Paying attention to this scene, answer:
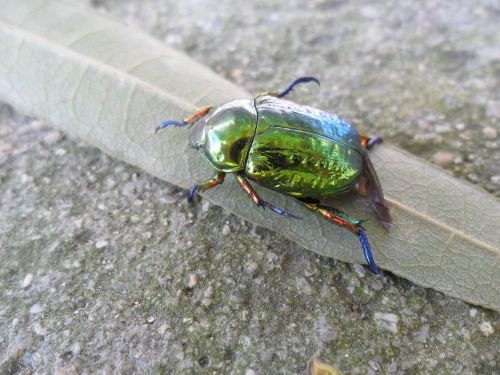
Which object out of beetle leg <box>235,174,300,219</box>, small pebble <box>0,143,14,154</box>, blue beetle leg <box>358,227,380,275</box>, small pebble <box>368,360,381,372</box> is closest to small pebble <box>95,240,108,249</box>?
beetle leg <box>235,174,300,219</box>

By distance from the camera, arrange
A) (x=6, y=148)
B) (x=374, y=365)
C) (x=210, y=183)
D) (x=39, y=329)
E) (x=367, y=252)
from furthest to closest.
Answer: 1. (x=6, y=148)
2. (x=210, y=183)
3. (x=367, y=252)
4. (x=39, y=329)
5. (x=374, y=365)

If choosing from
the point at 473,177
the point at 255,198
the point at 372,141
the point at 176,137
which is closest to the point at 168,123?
the point at 176,137

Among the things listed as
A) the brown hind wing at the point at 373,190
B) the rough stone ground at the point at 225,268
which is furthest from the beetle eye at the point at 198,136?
the brown hind wing at the point at 373,190

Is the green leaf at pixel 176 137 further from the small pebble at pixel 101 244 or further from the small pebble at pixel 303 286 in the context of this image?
the small pebble at pixel 101 244

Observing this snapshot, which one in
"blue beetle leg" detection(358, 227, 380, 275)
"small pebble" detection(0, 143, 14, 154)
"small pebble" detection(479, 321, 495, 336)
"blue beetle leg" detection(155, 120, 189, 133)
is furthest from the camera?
"small pebble" detection(0, 143, 14, 154)

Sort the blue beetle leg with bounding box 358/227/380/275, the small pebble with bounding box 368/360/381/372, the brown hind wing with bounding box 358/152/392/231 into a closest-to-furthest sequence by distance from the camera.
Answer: the small pebble with bounding box 368/360/381/372
the blue beetle leg with bounding box 358/227/380/275
the brown hind wing with bounding box 358/152/392/231

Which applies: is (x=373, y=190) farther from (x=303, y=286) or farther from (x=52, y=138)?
(x=52, y=138)

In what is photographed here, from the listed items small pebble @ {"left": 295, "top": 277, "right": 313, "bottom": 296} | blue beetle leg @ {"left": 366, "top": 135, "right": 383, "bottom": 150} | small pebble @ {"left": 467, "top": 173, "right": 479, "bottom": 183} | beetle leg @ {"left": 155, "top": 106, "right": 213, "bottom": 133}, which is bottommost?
small pebble @ {"left": 295, "top": 277, "right": 313, "bottom": 296}

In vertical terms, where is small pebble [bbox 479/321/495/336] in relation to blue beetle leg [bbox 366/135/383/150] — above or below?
below

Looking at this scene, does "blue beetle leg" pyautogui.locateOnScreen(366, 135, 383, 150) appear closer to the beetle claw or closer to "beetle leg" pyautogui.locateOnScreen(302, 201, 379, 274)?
"beetle leg" pyautogui.locateOnScreen(302, 201, 379, 274)
